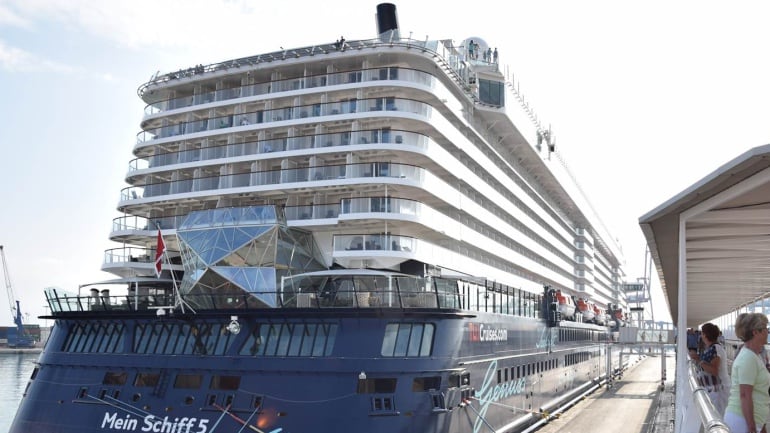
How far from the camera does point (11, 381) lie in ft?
201

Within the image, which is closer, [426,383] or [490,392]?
[426,383]

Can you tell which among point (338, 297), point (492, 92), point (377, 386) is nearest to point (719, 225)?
point (377, 386)

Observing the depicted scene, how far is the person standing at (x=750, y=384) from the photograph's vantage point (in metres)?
6.65

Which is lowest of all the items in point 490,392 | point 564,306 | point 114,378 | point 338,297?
point 490,392

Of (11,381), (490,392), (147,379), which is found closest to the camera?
(147,379)

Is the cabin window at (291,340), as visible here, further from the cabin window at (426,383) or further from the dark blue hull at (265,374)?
the cabin window at (426,383)

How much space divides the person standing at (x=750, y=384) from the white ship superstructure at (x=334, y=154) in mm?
16386

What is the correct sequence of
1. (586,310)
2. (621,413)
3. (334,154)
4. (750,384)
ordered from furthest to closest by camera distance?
(586,310) < (621,413) < (334,154) < (750,384)

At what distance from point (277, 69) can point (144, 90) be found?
6.31 meters

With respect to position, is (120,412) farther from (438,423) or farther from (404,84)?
(404,84)

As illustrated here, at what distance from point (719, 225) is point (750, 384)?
8083 millimetres

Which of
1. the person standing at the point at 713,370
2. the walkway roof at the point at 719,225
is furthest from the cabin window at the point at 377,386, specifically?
the person standing at the point at 713,370

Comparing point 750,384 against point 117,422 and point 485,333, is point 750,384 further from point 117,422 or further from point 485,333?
point 117,422

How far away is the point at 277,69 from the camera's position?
91.0 ft
